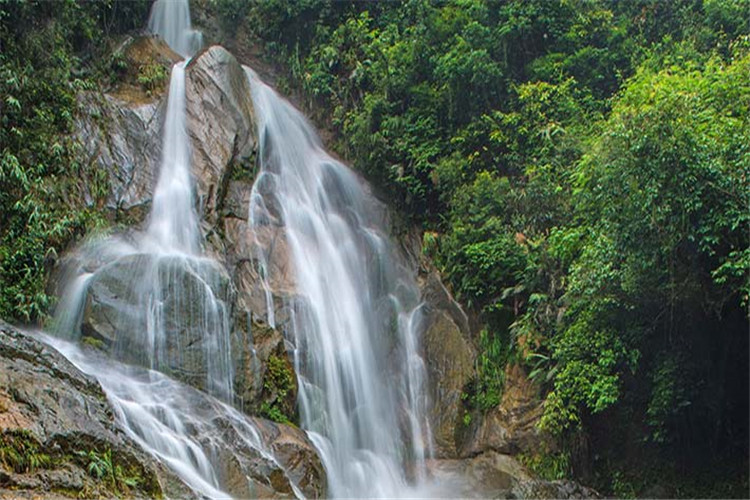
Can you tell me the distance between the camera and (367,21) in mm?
19781

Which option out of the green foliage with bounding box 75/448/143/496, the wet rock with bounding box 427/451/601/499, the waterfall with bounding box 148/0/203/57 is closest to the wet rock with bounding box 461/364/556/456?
the wet rock with bounding box 427/451/601/499

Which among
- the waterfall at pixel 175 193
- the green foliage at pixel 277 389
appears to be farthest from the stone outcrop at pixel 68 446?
the waterfall at pixel 175 193

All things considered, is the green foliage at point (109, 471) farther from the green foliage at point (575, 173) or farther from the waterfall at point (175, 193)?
the green foliage at point (575, 173)

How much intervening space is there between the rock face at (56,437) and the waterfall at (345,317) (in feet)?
14.5

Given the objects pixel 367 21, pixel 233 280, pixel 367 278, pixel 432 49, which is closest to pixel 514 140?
pixel 432 49

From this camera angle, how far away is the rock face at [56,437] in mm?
5371

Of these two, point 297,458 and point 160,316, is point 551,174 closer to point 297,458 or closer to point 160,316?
point 297,458

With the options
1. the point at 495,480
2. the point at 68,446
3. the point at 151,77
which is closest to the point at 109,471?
the point at 68,446

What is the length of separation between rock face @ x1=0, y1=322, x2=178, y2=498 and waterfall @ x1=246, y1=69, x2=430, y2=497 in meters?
4.40

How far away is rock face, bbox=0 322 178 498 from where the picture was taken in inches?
211

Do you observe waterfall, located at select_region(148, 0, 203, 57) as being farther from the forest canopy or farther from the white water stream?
the white water stream

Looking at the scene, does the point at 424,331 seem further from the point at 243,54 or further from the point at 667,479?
the point at 243,54

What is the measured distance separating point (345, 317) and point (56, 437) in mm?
8135

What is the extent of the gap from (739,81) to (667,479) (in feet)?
22.8
